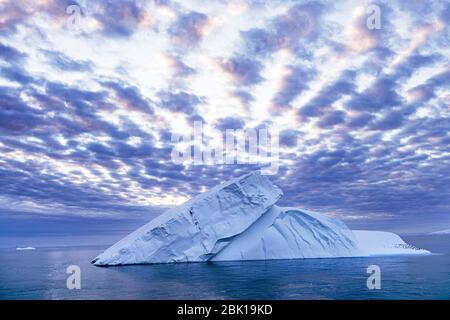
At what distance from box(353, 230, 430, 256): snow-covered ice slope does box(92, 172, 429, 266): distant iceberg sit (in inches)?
27.2

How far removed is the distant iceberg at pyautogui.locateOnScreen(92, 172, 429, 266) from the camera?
27312 millimetres

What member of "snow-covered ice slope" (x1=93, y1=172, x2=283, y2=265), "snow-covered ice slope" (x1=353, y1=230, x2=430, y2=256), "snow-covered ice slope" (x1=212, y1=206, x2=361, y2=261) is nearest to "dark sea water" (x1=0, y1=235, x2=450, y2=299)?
"snow-covered ice slope" (x1=93, y1=172, x2=283, y2=265)

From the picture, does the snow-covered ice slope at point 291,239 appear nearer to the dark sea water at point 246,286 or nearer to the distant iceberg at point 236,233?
the distant iceberg at point 236,233

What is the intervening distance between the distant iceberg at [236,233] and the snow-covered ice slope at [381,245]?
0.69 m

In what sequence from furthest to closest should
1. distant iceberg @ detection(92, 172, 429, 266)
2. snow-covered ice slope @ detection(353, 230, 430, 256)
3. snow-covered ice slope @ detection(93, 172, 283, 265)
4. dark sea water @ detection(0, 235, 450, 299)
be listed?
snow-covered ice slope @ detection(353, 230, 430, 256) < distant iceberg @ detection(92, 172, 429, 266) < snow-covered ice slope @ detection(93, 172, 283, 265) < dark sea water @ detection(0, 235, 450, 299)

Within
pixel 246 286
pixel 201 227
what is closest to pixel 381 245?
pixel 201 227

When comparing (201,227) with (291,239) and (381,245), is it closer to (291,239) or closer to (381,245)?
(291,239)

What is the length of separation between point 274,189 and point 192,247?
9036 millimetres

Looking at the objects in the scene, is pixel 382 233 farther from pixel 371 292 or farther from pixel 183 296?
pixel 183 296

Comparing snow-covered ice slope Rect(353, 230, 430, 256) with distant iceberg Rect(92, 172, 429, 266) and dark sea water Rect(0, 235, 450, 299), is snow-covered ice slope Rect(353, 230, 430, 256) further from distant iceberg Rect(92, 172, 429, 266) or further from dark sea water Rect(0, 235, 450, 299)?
dark sea water Rect(0, 235, 450, 299)

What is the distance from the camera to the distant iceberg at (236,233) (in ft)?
89.6

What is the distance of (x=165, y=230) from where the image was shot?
88.6 ft

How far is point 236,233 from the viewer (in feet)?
95.1

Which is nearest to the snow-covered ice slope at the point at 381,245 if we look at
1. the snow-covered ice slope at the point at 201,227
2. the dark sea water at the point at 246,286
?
the snow-covered ice slope at the point at 201,227
